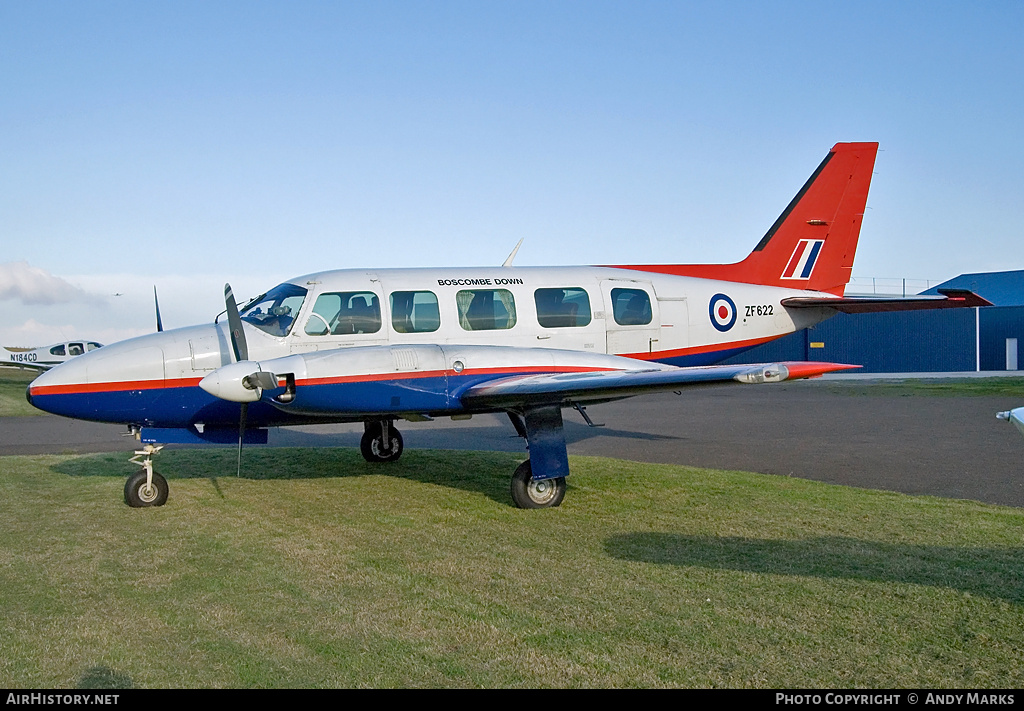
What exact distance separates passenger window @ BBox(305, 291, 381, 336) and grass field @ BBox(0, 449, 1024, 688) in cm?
205

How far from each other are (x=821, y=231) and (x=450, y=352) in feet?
22.8

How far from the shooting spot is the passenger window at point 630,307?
1132 centimetres

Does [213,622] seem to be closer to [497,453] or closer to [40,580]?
[40,580]

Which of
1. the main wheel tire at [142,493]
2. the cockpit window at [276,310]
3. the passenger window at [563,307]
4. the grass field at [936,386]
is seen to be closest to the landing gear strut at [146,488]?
the main wheel tire at [142,493]

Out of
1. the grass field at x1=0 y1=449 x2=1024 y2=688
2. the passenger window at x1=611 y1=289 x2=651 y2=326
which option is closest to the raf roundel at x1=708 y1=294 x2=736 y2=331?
the passenger window at x1=611 y1=289 x2=651 y2=326

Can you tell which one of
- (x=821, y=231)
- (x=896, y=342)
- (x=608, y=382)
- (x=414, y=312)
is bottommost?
(x=896, y=342)

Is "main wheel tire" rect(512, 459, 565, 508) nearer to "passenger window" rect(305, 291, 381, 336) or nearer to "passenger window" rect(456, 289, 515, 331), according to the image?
"passenger window" rect(456, 289, 515, 331)

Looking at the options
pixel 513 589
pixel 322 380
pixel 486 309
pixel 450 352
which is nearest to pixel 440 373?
pixel 450 352

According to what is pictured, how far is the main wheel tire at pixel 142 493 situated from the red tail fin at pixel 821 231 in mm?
8557

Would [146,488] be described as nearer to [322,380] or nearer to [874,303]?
[322,380]

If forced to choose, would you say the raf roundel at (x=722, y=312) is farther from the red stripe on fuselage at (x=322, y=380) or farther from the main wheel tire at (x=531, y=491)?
the main wheel tire at (x=531, y=491)

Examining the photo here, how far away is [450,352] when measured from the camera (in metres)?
9.34

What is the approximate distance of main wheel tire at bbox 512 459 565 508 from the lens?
9.38m
